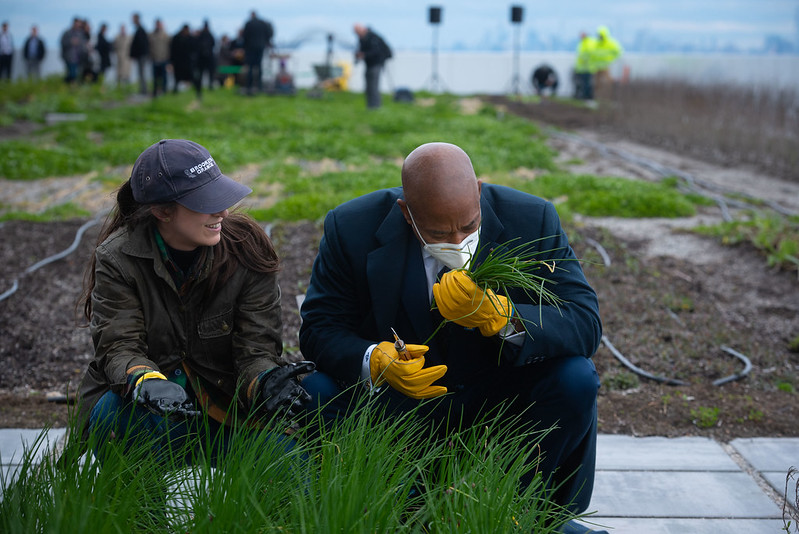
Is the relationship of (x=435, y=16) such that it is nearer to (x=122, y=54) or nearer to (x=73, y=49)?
(x=122, y=54)

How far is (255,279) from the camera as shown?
8.39 feet

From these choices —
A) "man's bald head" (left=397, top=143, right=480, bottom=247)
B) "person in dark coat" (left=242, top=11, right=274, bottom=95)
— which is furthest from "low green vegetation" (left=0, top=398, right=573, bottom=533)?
"person in dark coat" (left=242, top=11, right=274, bottom=95)

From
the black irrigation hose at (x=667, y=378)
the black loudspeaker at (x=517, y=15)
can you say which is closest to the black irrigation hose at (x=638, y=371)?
the black irrigation hose at (x=667, y=378)

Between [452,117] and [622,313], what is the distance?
10258 mm

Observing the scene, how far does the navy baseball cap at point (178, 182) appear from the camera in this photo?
233 cm

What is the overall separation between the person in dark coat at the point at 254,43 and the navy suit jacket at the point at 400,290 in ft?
58.7

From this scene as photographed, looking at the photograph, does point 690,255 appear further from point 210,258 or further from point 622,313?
point 210,258

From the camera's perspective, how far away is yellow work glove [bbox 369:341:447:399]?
7.50 feet

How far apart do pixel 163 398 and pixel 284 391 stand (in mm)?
347

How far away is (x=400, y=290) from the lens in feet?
8.33

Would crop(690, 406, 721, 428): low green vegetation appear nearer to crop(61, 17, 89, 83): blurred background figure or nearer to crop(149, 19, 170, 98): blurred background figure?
crop(149, 19, 170, 98): blurred background figure

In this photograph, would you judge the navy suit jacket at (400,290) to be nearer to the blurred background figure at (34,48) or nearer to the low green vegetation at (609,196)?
the low green vegetation at (609,196)

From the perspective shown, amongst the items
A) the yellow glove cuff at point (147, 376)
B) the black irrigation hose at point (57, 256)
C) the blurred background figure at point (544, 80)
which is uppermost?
the blurred background figure at point (544, 80)

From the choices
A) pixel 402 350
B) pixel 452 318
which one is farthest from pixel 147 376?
pixel 452 318
